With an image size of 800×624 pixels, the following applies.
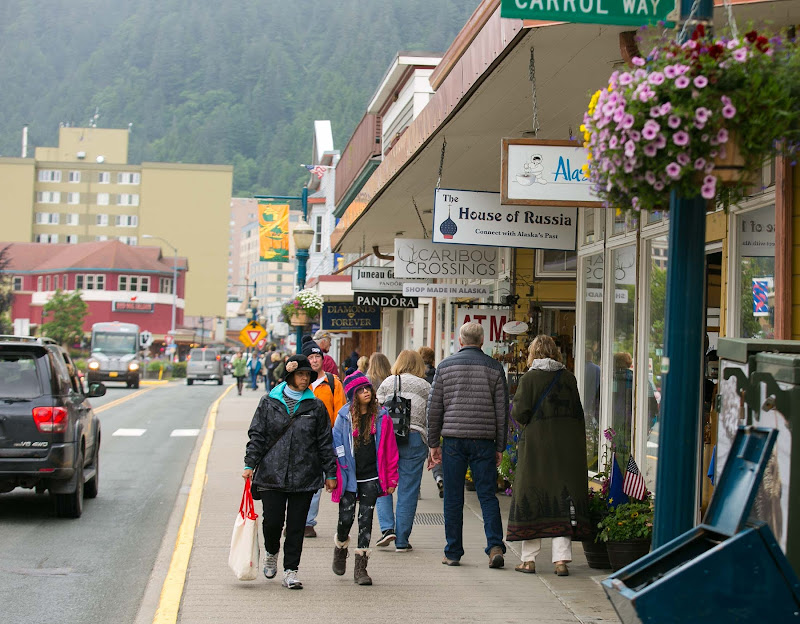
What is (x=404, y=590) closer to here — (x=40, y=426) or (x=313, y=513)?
(x=313, y=513)

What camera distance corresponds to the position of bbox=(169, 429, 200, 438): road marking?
72.7ft

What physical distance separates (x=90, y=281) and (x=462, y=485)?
93024 mm

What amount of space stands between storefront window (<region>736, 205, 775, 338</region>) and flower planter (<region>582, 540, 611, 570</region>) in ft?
6.20

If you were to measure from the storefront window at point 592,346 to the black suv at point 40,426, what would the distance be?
5.35m

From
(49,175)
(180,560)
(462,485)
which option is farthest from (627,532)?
(49,175)

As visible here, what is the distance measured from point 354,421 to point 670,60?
14.6ft

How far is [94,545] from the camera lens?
9.59 metres

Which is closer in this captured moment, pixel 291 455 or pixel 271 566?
pixel 291 455

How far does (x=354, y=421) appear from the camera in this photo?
25.8 ft

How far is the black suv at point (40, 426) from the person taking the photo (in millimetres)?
10289

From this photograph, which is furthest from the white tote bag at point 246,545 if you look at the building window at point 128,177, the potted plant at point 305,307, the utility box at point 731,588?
the building window at point 128,177

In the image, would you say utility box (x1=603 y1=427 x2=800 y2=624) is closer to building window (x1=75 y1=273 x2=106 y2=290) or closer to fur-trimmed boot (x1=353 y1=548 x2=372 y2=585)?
fur-trimmed boot (x1=353 y1=548 x2=372 y2=585)

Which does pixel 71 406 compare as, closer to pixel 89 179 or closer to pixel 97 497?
pixel 97 497

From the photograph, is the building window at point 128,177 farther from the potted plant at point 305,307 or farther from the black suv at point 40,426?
the black suv at point 40,426
